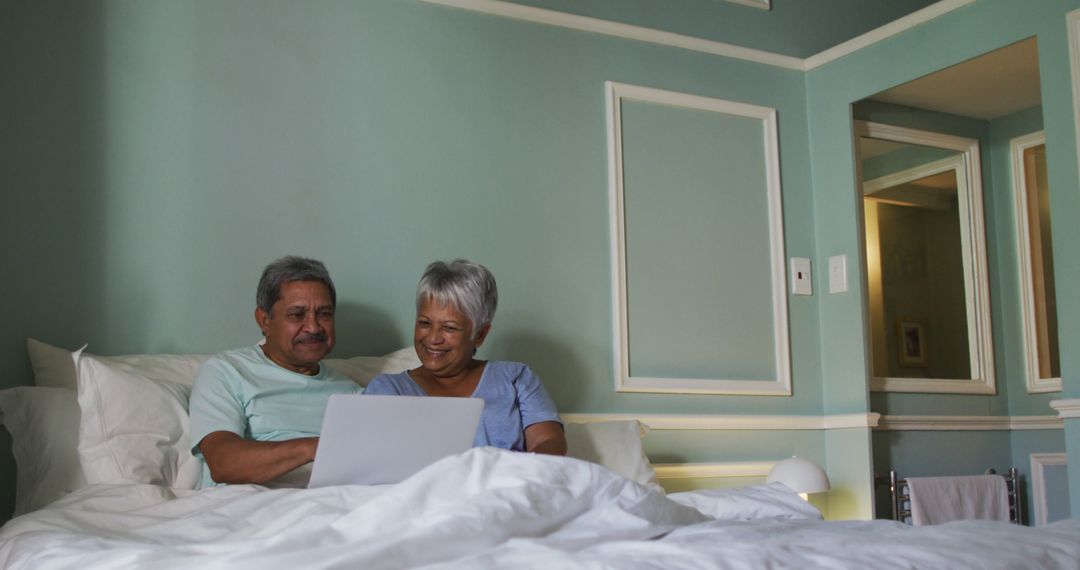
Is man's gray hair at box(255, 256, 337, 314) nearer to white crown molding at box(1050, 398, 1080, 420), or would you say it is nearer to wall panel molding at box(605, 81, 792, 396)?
wall panel molding at box(605, 81, 792, 396)

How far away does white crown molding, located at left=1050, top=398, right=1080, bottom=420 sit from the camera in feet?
9.39

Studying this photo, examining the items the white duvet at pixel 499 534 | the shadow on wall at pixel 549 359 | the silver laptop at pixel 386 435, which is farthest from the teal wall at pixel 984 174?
the silver laptop at pixel 386 435

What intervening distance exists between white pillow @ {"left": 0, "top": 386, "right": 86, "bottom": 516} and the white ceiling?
2923 mm

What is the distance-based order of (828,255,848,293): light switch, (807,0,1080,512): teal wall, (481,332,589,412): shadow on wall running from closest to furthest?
(807,0,1080,512): teal wall, (481,332,589,412): shadow on wall, (828,255,848,293): light switch

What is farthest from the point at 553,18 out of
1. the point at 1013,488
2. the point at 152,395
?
the point at 1013,488

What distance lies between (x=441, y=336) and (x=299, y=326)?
1.23 feet

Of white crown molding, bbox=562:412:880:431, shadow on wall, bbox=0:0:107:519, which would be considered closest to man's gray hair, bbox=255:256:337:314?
shadow on wall, bbox=0:0:107:519

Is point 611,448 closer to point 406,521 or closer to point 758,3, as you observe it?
point 406,521

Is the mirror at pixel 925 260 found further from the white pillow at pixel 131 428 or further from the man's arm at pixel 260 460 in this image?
the white pillow at pixel 131 428

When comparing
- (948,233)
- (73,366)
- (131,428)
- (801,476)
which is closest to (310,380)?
(131,428)

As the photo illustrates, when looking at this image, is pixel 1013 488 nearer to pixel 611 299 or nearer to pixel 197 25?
pixel 611 299

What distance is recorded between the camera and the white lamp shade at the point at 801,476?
3271 mm

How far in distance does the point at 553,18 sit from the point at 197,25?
1.19 meters

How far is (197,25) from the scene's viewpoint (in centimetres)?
292
